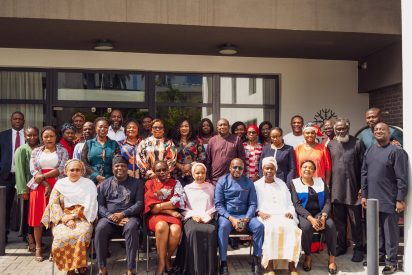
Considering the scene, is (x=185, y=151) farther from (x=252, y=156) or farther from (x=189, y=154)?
(x=252, y=156)

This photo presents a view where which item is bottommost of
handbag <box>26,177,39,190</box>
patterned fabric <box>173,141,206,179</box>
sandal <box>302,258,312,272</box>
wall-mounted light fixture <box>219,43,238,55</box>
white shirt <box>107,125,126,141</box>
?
sandal <box>302,258,312,272</box>

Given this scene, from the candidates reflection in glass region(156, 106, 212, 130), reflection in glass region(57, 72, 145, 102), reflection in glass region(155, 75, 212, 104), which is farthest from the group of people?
reflection in glass region(155, 75, 212, 104)

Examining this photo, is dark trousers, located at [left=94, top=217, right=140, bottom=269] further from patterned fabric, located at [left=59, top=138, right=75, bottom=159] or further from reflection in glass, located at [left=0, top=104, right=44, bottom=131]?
reflection in glass, located at [left=0, top=104, right=44, bottom=131]

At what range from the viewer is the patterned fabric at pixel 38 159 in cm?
604

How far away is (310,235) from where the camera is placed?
221 inches

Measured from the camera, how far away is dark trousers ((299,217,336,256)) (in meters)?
5.62

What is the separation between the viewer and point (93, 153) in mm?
5977

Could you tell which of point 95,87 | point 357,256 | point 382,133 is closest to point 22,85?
point 95,87

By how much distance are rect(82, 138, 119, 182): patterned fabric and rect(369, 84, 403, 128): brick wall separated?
570cm

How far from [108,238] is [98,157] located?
3.85ft

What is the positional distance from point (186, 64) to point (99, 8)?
110 inches

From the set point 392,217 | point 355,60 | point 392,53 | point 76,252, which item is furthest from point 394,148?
point 355,60

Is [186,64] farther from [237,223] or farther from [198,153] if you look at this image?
[237,223]

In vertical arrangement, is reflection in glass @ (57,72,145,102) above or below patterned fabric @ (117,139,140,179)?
above
